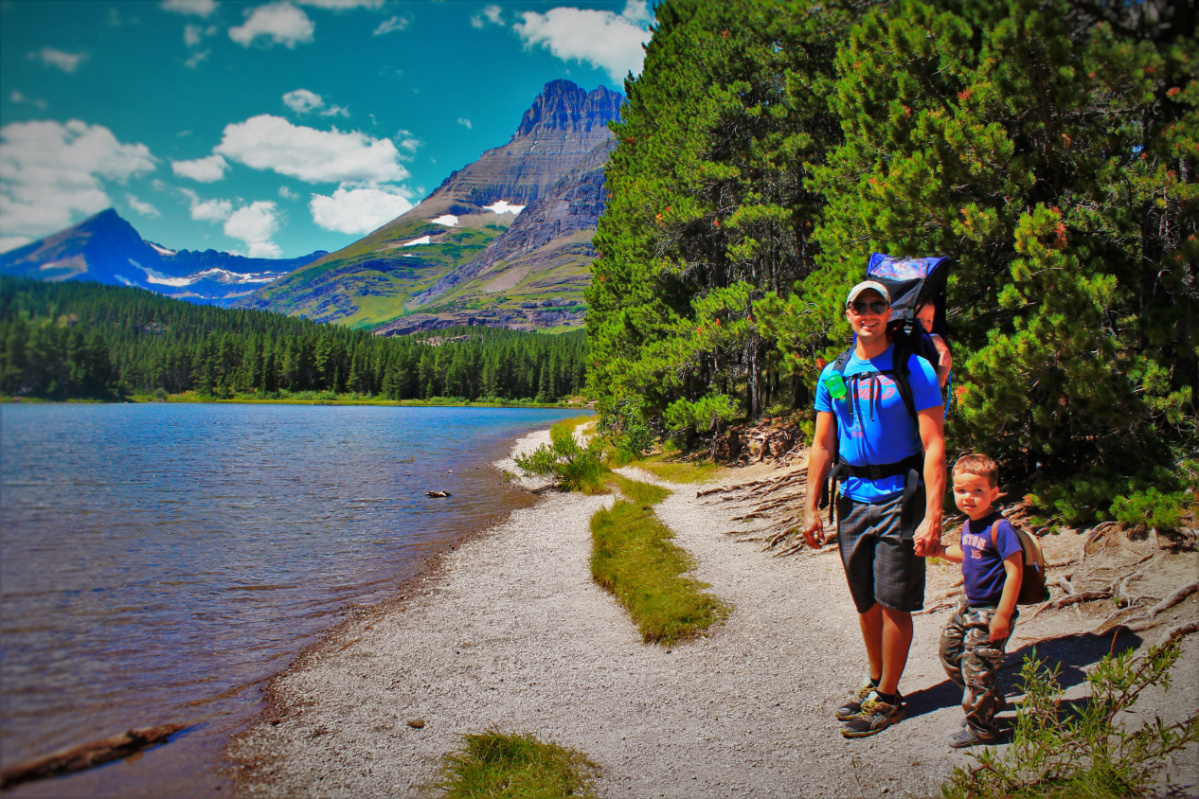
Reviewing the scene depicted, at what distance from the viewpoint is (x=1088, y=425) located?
21.8 feet

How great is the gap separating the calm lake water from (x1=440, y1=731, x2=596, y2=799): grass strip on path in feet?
5.46

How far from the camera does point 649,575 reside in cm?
861

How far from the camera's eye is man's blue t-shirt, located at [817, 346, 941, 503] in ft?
11.3

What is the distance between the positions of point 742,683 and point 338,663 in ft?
15.0

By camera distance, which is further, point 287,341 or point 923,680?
point 287,341

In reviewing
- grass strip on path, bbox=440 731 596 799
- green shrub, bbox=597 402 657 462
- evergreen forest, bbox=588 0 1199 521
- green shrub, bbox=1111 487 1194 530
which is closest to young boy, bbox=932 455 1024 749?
evergreen forest, bbox=588 0 1199 521

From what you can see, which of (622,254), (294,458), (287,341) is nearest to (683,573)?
(622,254)

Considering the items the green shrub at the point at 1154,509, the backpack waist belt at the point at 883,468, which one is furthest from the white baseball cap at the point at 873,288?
the green shrub at the point at 1154,509

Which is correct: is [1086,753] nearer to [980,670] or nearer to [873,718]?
[980,670]

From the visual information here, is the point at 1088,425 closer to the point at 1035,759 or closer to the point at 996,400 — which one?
the point at 996,400

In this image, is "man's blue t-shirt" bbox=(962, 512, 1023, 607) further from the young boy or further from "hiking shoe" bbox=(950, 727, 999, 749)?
"hiking shoe" bbox=(950, 727, 999, 749)

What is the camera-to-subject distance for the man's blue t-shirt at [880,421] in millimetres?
3457

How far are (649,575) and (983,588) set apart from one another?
5559 mm

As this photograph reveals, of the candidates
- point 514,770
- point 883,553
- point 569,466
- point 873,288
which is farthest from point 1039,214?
point 569,466
